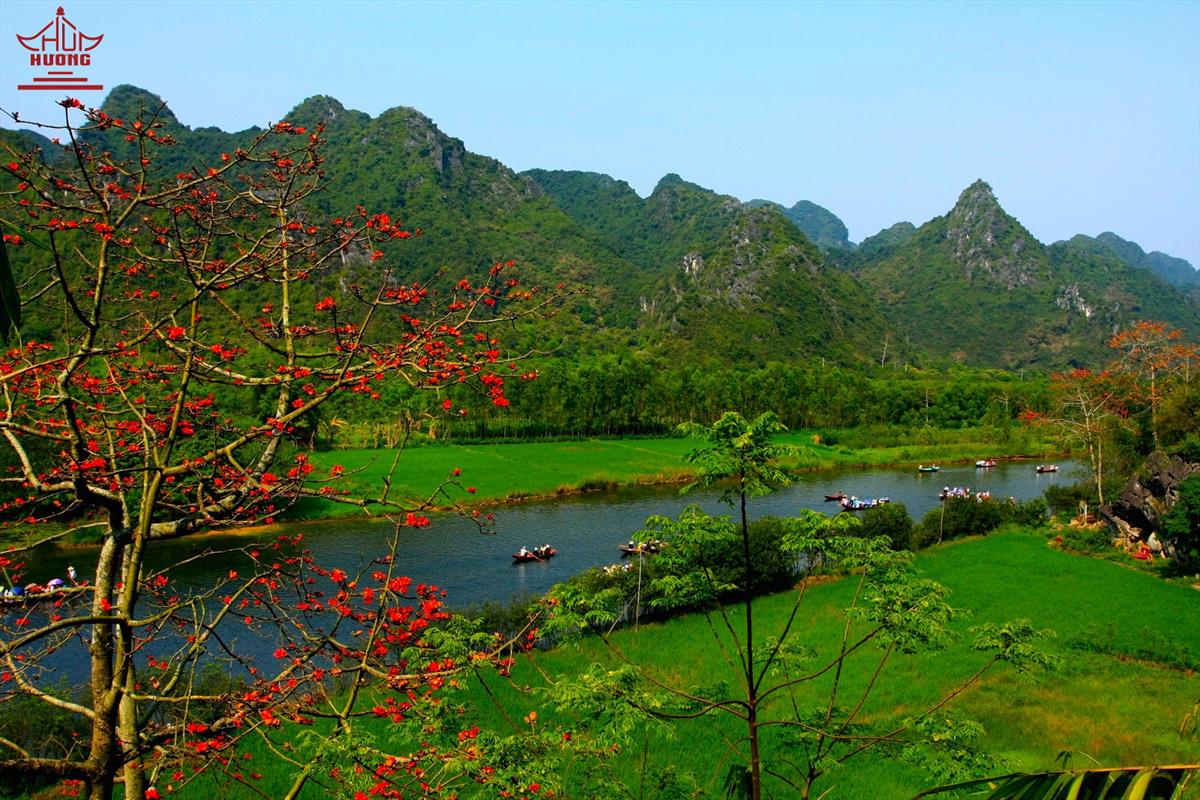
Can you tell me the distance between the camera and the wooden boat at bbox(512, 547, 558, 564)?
27869 millimetres

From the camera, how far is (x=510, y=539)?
3156 centimetres

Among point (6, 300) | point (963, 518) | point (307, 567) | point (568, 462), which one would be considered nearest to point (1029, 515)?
point (963, 518)

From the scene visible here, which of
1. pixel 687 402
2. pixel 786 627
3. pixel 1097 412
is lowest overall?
pixel 687 402

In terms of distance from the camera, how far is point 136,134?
432cm

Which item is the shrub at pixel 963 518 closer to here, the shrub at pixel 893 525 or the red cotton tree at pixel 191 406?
the shrub at pixel 893 525

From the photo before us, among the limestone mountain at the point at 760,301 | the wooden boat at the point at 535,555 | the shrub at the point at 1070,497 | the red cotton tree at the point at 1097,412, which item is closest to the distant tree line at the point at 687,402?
the wooden boat at the point at 535,555

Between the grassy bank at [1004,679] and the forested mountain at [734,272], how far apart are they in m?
72.8

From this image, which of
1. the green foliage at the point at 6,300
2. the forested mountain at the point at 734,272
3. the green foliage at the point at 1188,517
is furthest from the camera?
the forested mountain at the point at 734,272

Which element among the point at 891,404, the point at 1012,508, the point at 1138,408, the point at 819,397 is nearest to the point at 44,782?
the point at 1012,508

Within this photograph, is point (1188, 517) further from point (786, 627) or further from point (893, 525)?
point (786, 627)

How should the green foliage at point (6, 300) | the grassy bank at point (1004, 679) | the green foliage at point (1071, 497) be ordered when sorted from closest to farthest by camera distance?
1. the green foliage at point (6, 300)
2. the grassy bank at point (1004, 679)
3. the green foliage at point (1071, 497)

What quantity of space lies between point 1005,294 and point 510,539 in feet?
534

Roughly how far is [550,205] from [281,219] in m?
178

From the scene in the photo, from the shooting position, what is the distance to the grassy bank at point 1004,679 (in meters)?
13.5
